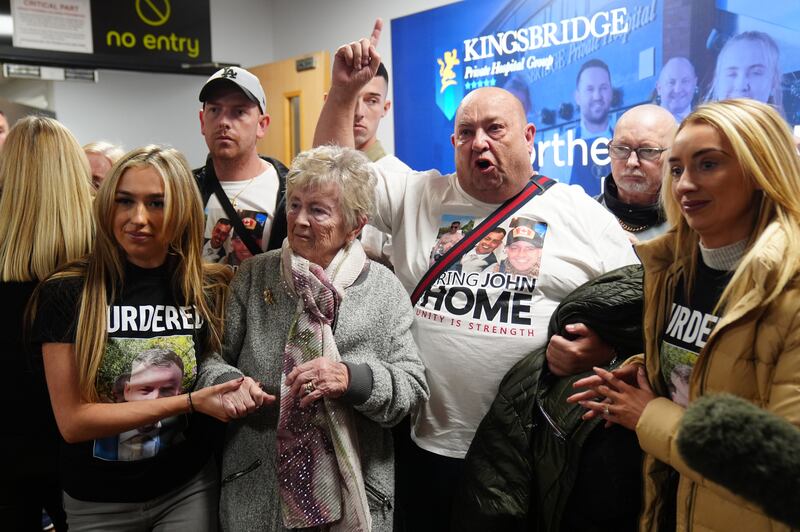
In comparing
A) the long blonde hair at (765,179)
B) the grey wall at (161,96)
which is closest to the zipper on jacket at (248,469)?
the long blonde hair at (765,179)

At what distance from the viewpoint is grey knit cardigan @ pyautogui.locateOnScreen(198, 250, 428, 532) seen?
1.69 m

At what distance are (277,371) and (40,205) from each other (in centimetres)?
81

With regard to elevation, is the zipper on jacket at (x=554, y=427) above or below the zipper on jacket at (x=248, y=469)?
above

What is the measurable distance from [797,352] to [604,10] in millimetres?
2575

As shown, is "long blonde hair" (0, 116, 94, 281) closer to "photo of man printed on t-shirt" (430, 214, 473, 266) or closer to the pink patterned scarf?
the pink patterned scarf

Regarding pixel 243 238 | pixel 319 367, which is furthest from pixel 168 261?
pixel 319 367

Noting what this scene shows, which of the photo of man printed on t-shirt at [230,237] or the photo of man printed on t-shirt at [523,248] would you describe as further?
the photo of man printed on t-shirt at [230,237]

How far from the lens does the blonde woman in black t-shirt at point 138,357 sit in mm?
1603

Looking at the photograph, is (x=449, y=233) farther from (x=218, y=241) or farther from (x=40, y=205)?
(x=40, y=205)

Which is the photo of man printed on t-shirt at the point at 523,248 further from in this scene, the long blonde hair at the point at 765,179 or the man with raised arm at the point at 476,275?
the long blonde hair at the point at 765,179

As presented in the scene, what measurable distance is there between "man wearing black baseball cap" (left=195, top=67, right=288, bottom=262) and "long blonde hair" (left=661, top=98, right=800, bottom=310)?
129 cm

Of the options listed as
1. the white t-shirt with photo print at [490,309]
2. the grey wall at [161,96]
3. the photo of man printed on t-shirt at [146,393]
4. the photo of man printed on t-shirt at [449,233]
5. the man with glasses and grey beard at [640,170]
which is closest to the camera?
the photo of man printed on t-shirt at [146,393]

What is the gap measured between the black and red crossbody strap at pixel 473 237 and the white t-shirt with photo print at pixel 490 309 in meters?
0.02

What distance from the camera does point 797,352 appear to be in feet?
3.78
